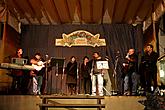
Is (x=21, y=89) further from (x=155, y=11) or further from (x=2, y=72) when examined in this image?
(x=155, y=11)

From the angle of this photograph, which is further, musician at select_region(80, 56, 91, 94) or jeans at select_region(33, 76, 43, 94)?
musician at select_region(80, 56, 91, 94)

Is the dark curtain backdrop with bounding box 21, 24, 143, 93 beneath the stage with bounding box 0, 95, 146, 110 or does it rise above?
above

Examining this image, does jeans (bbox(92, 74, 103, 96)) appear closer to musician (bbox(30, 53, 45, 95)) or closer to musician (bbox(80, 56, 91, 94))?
musician (bbox(80, 56, 91, 94))

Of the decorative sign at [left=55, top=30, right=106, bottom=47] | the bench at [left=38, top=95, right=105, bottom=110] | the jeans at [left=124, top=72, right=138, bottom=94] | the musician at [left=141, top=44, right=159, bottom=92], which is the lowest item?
the bench at [left=38, top=95, right=105, bottom=110]

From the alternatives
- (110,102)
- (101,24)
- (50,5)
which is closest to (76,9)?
(50,5)

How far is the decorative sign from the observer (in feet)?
28.9

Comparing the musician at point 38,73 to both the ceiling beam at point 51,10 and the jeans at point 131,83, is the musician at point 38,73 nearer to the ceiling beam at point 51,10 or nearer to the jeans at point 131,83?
the ceiling beam at point 51,10

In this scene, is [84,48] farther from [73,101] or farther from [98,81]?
[73,101]

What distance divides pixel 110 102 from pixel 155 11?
355cm

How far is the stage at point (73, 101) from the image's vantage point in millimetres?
5383

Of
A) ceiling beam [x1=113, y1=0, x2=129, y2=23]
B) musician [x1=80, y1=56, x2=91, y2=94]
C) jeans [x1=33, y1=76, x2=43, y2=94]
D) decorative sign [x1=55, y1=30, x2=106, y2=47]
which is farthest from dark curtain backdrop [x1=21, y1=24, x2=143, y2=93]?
jeans [x1=33, y1=76, x2=43, y2=94]

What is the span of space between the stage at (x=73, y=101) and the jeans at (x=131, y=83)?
1.21 meters

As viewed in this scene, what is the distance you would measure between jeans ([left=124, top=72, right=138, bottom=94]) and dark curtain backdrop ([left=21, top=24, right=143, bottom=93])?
1.63m

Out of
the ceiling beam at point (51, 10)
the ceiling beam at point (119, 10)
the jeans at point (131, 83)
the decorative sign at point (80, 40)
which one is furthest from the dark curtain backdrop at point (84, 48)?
the jeans at point (131, 83)
